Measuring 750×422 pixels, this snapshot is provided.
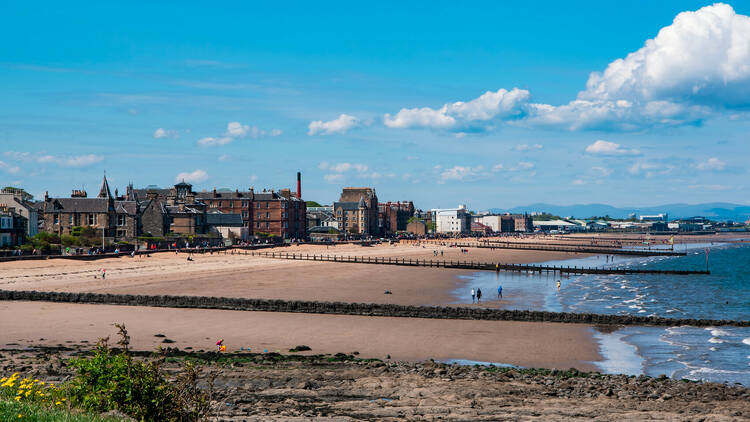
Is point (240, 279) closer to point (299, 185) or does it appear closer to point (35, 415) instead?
point (35, 415)

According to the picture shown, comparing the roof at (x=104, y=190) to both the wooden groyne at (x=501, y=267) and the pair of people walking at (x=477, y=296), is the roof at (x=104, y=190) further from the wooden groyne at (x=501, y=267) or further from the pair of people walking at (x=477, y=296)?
the pair of people walking at (x=477, y=296)

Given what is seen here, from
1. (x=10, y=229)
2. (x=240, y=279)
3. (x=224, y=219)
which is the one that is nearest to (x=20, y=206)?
(x=10, y=229)

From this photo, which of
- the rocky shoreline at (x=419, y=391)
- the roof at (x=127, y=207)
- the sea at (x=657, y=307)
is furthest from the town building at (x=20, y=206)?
the rocky shoreline at (x=419, y=391)

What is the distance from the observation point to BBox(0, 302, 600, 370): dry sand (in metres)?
31.4

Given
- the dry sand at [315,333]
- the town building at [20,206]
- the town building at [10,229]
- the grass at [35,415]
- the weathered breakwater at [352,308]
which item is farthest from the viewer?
the town building at [20,206]

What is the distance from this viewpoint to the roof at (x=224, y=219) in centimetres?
13612

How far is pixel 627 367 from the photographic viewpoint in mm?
29078

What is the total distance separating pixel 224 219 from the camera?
138m

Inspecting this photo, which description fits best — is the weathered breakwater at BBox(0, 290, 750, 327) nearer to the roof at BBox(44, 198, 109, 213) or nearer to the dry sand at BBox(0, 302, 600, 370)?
the dry sand at BBox(0, 302, 600, 370)

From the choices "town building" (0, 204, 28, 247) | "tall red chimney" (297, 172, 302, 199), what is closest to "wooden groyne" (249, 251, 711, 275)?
"town building" (0, 204, 28, 247)

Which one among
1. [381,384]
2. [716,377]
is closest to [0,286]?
[381,384]

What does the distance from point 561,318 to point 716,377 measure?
1626 centimetres

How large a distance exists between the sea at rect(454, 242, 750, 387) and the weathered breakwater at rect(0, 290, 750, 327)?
Result: 2077 mm

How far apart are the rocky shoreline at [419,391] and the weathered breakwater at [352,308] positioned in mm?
16393
